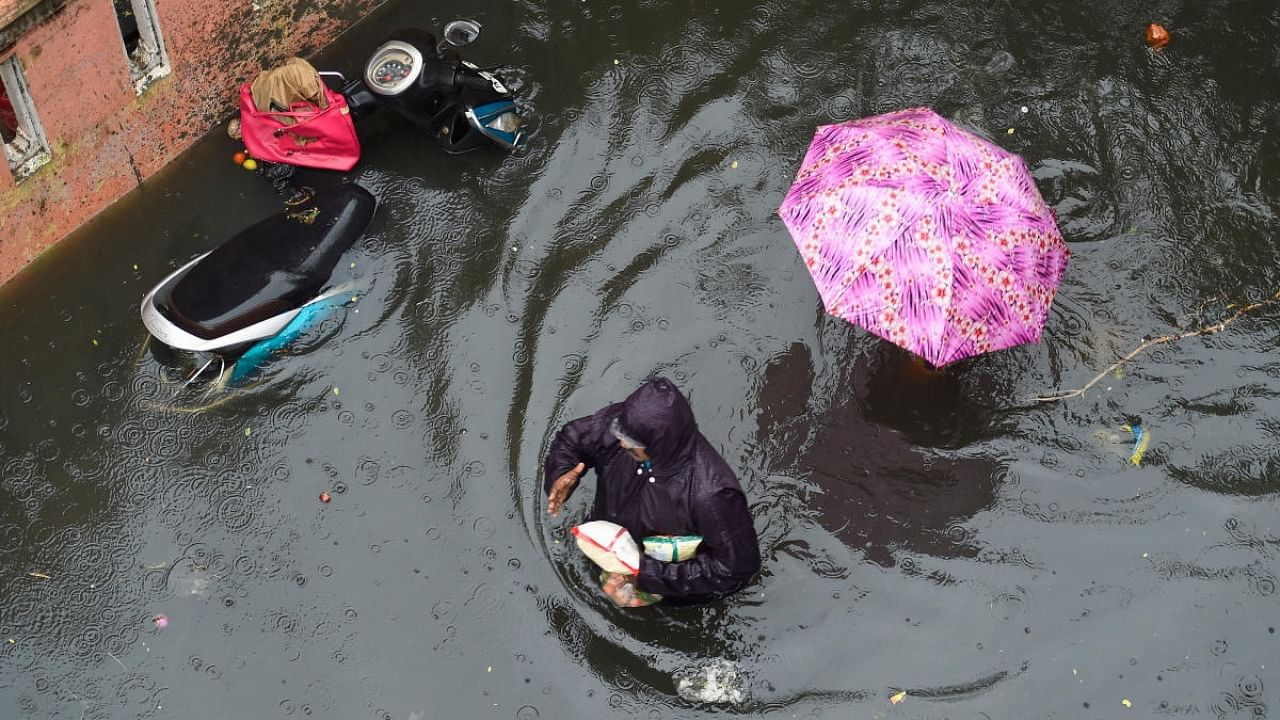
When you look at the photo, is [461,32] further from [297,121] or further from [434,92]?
[297,121]

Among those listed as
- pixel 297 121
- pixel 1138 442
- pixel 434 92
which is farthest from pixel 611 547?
pixel 297 121

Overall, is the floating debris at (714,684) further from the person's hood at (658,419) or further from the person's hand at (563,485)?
the person's hood at (658,419)

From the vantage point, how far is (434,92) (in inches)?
345

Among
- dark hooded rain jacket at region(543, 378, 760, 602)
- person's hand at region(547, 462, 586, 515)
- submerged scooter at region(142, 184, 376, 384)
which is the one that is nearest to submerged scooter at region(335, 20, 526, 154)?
submerged scooter at region(142, 184, 376, 384)

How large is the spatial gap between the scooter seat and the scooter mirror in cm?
164

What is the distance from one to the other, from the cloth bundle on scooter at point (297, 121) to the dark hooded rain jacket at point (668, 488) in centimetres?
334

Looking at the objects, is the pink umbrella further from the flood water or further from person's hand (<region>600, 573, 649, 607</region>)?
person's hand (<region>600, 573, 649, 607</region>)

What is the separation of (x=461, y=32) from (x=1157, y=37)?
5347 mm

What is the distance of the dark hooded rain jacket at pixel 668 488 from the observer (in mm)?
6020

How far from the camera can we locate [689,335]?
8.29 m

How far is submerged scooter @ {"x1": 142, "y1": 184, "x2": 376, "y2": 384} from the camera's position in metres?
7.99

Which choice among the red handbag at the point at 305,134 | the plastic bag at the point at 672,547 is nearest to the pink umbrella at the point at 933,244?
the plastic bag at the point at 672,547

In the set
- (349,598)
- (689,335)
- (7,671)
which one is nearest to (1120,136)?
(689,335)

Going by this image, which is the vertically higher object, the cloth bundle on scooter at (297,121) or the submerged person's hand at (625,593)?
the cloth bundle on scooter at (297,121)
